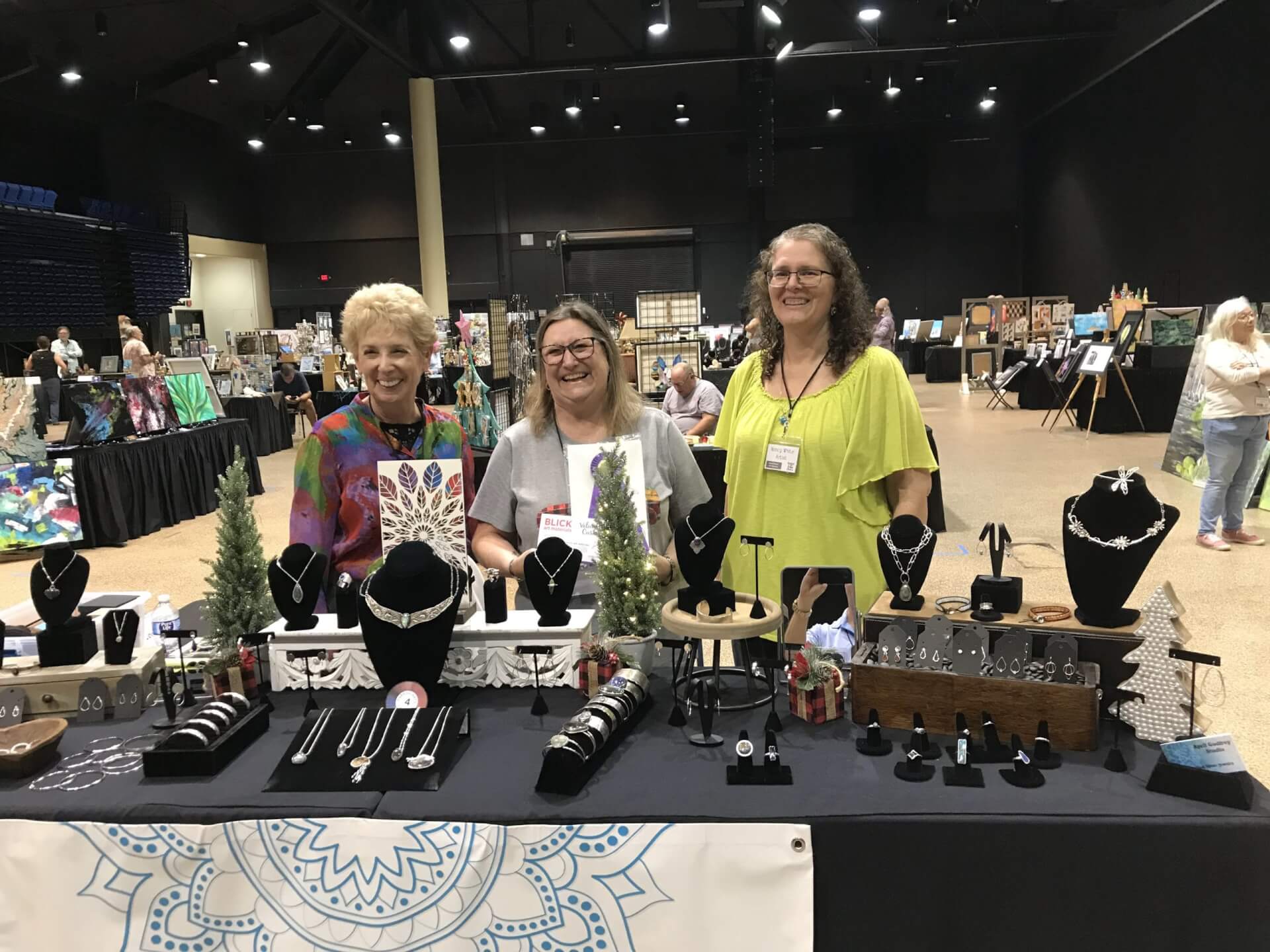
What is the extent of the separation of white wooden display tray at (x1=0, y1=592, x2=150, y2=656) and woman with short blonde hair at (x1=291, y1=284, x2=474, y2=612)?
42 cm

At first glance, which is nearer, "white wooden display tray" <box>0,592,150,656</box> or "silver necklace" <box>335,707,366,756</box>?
"silver necklace" <box>335,707,366,756</box>

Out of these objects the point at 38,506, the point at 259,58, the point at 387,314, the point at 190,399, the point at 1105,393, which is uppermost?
the point at 259,58

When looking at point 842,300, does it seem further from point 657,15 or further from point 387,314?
point 657,15

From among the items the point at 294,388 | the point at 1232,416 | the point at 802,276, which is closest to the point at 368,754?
the point at 802,276

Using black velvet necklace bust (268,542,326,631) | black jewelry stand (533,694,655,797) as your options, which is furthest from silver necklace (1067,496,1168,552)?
black velvet necklace bust (268,542,326,631)

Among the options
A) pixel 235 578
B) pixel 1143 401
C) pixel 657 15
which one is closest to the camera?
pixel 235 578

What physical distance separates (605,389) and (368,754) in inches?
40.0

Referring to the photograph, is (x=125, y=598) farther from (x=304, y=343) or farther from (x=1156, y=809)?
(x=304, y=343)

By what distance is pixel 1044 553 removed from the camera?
5.42m

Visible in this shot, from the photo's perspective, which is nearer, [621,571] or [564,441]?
[621,571]

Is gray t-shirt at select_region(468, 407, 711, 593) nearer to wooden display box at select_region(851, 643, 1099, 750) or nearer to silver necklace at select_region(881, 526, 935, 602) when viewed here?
silver necklace at select_region(881, 526, 935, 602)

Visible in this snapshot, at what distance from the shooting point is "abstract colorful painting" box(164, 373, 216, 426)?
7809 mm

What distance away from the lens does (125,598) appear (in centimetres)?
238

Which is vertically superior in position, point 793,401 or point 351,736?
point 793,401
